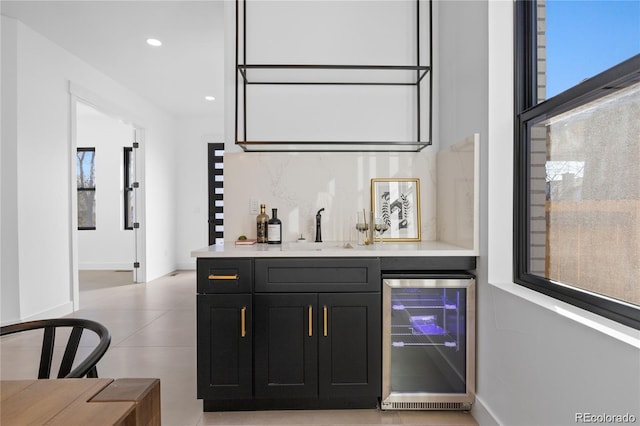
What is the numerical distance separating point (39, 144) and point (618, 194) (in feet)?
15.5

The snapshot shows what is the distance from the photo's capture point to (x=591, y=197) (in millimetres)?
1426

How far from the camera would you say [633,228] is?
4.05 ft

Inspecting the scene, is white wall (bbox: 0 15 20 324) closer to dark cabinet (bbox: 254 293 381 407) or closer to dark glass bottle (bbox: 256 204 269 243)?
dark glass bottle (bbox: 256 204 269 243)

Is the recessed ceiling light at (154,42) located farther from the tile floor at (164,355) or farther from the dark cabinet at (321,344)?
the dark cabinet at (321,344)

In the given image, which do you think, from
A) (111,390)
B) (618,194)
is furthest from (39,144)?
(618,194)

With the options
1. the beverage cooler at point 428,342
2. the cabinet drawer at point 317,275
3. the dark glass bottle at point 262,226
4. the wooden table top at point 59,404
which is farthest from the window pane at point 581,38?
the dark glass bottle at point 262,226

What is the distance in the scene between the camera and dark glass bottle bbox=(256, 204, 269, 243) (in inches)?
107

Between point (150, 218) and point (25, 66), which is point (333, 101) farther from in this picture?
point (150, 218)

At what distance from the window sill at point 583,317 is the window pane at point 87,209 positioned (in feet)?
25.2

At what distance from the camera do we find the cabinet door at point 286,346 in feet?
7.08

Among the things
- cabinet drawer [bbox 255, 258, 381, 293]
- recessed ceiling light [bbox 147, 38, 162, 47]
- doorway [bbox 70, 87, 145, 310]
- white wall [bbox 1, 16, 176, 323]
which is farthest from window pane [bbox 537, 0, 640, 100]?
doorway [bbox 70, 87, 145, 310]

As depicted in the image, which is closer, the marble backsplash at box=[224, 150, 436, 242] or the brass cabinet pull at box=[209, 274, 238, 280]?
the brass cabinet pull at box=[209, 274, 238, 280]

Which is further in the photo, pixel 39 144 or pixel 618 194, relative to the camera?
pixel 39 144

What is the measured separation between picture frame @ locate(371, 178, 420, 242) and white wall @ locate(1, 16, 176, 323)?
3.40 metres
